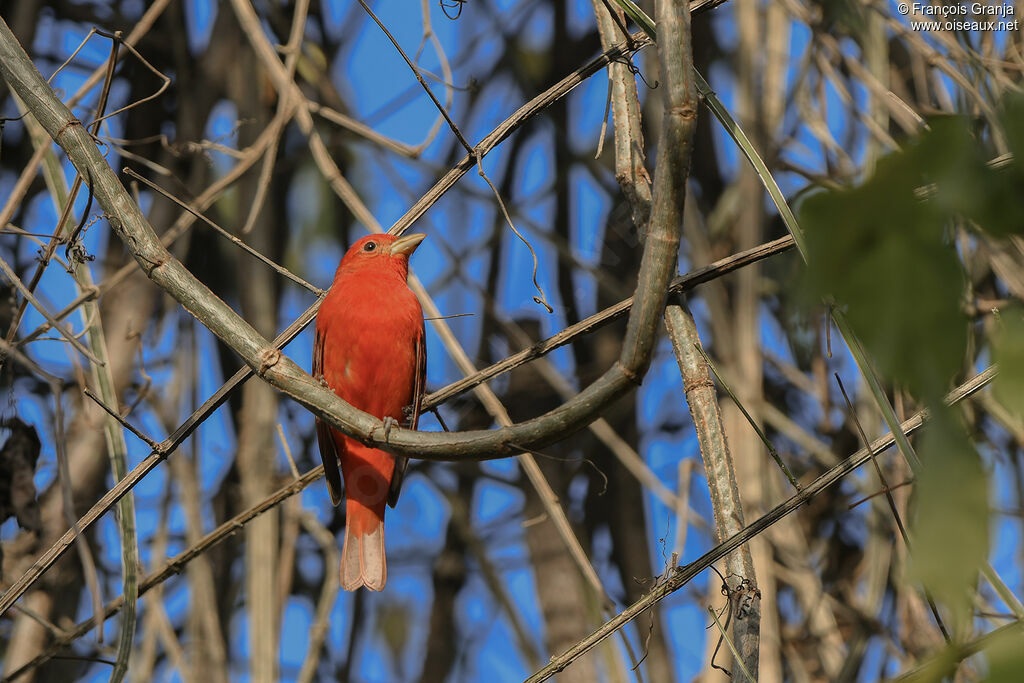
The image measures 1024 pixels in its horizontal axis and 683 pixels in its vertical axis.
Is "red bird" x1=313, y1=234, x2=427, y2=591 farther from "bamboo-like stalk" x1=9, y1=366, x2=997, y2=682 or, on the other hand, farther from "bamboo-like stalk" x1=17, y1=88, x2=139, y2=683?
"bamboo-like stalk" x1=9, y1=366, x2=997, y2=682

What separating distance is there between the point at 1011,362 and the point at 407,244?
10.6ft

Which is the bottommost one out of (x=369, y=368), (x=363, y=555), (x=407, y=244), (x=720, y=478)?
(x=720, y=478)

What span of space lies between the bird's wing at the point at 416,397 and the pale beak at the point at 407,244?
12.7 inches

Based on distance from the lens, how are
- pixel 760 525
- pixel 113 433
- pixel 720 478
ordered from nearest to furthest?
1. pixel 760 525
2. pixel 720 478
3. pixel 113 433

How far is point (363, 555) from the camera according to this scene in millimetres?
3553

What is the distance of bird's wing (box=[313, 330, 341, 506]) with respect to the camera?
3445 millimetres

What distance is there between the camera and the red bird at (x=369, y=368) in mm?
3553

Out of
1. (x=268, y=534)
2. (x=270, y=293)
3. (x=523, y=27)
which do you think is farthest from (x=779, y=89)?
(x=268, y=534)

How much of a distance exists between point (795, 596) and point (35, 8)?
3.71m

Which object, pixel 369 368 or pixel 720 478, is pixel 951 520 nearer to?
pixel 720 478

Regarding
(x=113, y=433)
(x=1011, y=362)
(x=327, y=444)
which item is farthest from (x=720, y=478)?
(x=327, y=444)

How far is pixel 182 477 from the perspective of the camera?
12.3 feet

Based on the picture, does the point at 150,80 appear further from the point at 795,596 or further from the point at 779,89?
the point at 795,596

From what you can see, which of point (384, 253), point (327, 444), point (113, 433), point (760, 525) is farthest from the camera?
point (384, 253)
